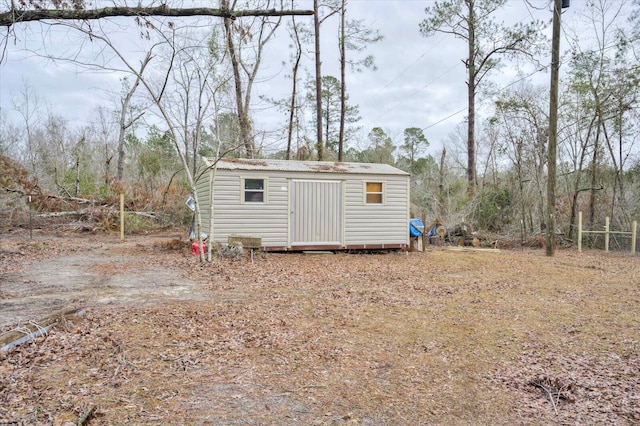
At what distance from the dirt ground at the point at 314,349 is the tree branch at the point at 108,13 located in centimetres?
254

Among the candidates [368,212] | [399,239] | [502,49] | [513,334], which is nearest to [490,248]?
[399,239]

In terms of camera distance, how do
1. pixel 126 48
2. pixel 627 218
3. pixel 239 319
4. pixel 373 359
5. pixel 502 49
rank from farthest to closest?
pixel 502 49, pixel 627 218, pixel 126 48, pixel 239 319, pixel 373 359

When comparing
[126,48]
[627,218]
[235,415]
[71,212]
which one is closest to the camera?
[235,415]

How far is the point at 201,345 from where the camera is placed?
3863 mm

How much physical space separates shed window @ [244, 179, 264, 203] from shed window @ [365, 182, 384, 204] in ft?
9.83

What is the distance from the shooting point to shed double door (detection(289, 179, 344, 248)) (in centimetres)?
1080

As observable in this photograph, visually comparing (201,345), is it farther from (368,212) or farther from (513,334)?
(368,212)

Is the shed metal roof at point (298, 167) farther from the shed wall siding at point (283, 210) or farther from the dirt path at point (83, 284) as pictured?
the dirt path at point (83, 284)

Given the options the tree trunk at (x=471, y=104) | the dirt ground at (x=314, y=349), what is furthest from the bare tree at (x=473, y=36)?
the dirt ground at (x=314, y=349)

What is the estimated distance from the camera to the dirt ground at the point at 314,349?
271 centimetres

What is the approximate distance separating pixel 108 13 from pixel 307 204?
8.24 m

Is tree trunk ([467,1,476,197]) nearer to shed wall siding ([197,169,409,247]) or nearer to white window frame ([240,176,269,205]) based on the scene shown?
shed wall siding ([197,169,409,247])

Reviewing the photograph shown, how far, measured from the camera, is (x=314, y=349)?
384 centimetres

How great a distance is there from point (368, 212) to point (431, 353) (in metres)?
7.73
